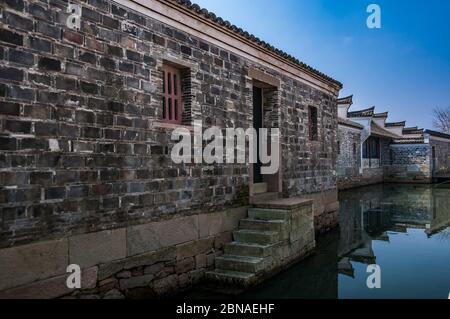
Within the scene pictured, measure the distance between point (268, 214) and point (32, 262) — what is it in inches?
164

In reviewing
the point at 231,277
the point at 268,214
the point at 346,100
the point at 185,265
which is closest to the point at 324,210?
the point at 268,214

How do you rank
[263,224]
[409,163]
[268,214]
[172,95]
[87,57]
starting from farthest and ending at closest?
[409,163] < [268,214] < [263,224] < [172,95] < [87,57]

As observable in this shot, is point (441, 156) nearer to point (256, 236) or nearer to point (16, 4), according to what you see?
point (256, 236)

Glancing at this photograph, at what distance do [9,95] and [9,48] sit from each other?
44cm

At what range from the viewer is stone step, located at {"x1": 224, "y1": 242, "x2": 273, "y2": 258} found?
19.6ft

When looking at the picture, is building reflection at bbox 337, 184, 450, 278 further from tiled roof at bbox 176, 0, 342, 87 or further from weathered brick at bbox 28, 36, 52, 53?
weathered brick at bbox 28, 36, 52, 53

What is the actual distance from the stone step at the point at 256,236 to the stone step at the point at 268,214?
16.2 inches

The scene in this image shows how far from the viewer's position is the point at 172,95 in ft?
18.5

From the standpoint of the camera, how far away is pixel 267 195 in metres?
7.87

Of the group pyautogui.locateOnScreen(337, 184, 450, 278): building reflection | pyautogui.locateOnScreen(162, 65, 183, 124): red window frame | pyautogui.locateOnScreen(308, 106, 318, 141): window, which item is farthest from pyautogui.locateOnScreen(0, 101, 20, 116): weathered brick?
pyautogui.locateOnScreen(308, 106, 318, 141): window

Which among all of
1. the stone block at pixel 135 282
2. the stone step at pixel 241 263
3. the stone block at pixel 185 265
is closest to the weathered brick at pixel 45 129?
the stone block at pixel 135 282

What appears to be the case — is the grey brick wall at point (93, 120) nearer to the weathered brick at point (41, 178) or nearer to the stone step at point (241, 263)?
the weathered brick at point (41, 178)

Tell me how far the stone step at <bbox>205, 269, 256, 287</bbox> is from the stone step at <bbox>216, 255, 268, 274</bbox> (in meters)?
0.07
